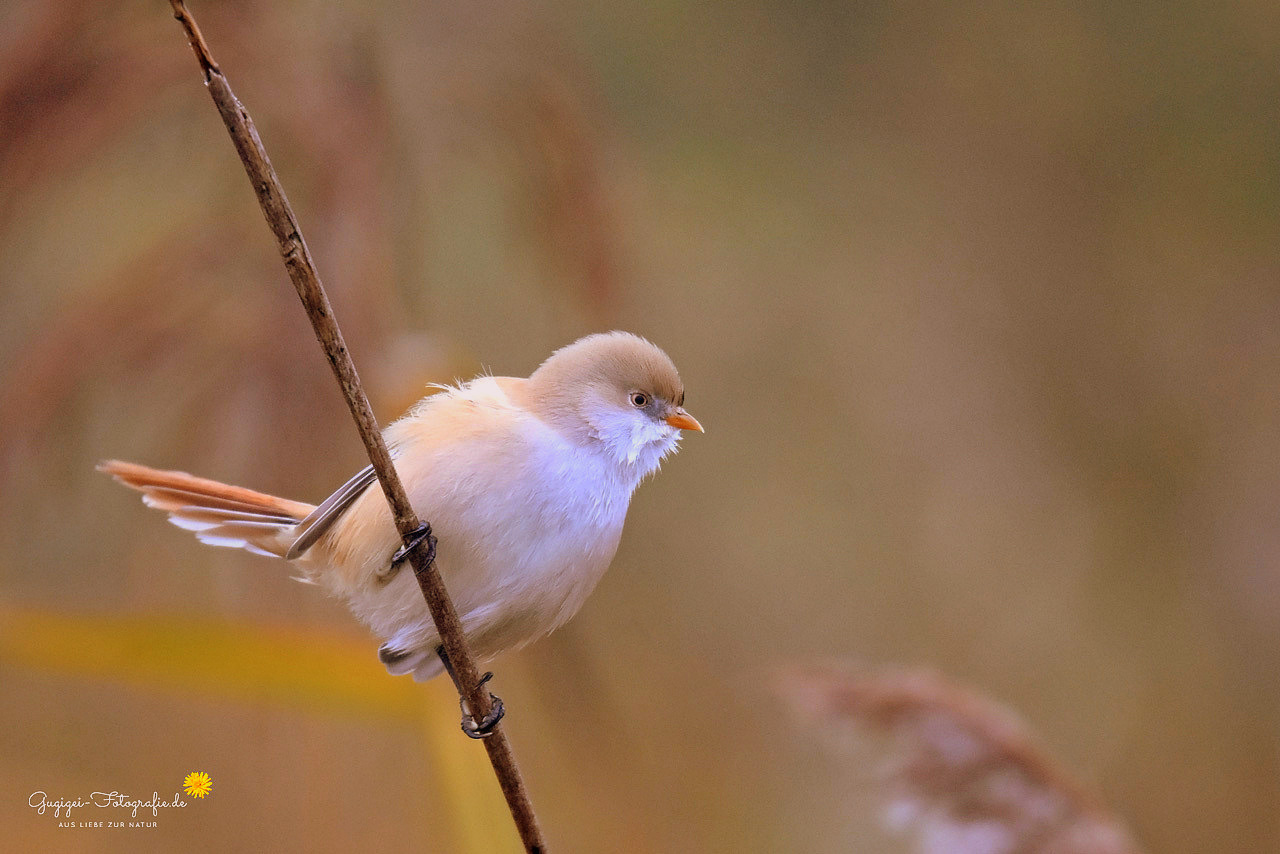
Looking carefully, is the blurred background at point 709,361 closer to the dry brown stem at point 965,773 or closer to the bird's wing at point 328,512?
the dry brown stem at point 965,773

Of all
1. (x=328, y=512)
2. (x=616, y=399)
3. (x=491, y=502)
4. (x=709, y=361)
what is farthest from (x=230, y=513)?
(x=709, y=361)

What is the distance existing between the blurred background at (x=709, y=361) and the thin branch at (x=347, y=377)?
0.59 m

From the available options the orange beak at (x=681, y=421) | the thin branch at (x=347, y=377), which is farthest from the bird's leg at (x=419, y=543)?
the orange beak at (x=681, y=421)

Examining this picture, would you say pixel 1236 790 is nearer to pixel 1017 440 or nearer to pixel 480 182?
pixel 1017 440

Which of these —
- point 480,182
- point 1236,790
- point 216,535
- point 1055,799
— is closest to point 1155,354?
point 1236,790

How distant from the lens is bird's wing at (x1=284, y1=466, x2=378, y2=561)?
1.13 metres

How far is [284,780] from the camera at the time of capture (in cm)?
198

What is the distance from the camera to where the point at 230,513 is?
1.26 metres

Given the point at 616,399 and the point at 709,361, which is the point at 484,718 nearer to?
the point at 616,399

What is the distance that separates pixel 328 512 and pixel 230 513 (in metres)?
0.21

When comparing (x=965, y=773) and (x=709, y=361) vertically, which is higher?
(x=709, y=361)

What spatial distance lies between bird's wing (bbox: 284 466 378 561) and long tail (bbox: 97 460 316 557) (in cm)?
5

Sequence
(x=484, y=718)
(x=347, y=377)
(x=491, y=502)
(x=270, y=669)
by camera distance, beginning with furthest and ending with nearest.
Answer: (x=270, y=669) → (x=491, y=502) → (x=484, y=718) → (x=347, y=377)

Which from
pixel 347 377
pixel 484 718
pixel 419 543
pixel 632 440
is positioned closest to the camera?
pixel 347 377
